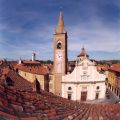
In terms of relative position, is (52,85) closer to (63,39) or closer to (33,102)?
(63,39)

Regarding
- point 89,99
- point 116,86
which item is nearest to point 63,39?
point 89,99

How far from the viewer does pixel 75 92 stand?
17.9m

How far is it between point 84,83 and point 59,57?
2.42 m

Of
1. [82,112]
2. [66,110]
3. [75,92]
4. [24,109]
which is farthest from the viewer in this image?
[75,92]

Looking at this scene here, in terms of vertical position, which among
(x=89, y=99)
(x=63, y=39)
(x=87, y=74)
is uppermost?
(x=63, y=39)

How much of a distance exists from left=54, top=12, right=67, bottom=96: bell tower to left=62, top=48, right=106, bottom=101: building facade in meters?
0.57

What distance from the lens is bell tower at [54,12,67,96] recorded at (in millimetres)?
18266

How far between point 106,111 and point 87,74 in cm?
1556

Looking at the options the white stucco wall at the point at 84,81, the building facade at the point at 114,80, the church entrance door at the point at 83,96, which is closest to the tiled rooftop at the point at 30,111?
the white stucco wall at the point at 84,81

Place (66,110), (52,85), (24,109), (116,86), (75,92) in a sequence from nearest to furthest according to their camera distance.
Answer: (24,109), (66,110), (75,92), (52,85), (116,86)

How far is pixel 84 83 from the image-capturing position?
18.3m

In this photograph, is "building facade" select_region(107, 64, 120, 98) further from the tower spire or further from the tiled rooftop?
the tiled rooftop

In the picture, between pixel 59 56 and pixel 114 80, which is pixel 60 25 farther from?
pixel 114 80

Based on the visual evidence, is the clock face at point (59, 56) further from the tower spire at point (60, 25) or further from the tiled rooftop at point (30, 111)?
the tiled rooftop at point (30, 111)
